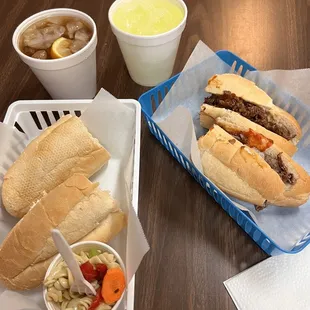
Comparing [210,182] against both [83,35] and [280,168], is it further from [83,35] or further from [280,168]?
[83,35]

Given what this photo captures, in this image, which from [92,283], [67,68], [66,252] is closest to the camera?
[66,252]

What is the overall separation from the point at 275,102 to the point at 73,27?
0.52 meters

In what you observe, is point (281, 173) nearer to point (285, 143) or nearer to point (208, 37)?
point (285, 143)

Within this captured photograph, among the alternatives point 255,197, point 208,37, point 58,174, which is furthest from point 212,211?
point 208,37

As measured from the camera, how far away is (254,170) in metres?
0.77

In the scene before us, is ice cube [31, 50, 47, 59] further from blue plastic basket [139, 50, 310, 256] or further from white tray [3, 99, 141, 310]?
blue plastic basket [139, 50, 310, 256]

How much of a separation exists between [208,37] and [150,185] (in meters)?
0.54

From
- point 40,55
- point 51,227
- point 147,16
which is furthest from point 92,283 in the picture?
point 147,16

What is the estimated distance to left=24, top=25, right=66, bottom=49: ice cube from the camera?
Answer: 2.84ft

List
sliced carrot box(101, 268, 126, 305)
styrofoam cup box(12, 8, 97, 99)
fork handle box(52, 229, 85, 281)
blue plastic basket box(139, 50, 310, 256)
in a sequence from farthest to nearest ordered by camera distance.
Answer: styrofoam cup box(12, 8, 97, 99)
blue plastic basket box(139, 50, 310, 256)
sliced carrot box(101, 268, 126, 305)
fork handle box(52, 229, 85, 281)

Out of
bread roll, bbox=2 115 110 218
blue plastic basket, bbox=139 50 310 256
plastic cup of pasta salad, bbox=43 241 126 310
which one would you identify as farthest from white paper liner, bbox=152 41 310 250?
plastic cup of pasta salad, bbox=43 241 126 310

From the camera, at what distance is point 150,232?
76cm

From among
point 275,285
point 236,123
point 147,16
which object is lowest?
point 275,285

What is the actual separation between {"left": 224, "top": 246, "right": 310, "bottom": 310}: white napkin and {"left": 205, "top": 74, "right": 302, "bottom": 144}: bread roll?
0.93ft
